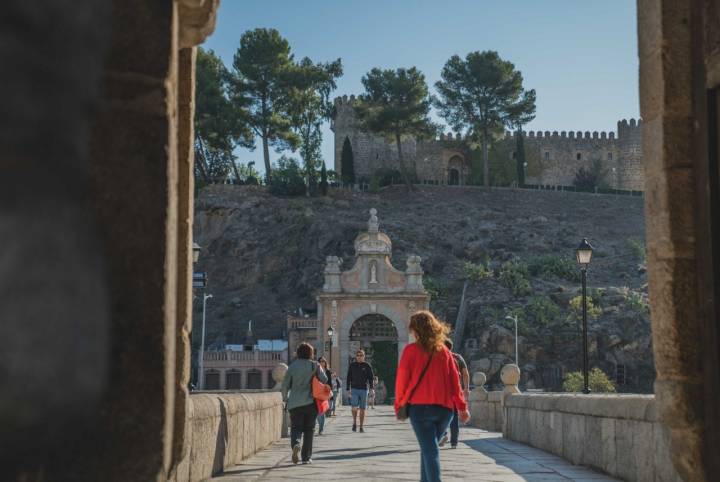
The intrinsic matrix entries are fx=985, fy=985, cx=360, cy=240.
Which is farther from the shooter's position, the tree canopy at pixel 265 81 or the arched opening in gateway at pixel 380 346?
the tree canopy at pixel 265 81

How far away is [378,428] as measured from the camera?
21094mm

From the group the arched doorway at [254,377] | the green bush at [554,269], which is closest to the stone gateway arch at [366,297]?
the arched doorway at [254,377]

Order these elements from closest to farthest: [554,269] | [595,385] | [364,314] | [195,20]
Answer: [195,20] < [595,385] < [364,314] < [554,269]

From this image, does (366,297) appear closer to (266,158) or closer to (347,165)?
(266,158)

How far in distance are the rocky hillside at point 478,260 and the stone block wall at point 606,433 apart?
112ft

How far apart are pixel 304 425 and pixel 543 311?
42127 mm

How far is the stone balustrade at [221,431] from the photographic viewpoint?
842 centimetres

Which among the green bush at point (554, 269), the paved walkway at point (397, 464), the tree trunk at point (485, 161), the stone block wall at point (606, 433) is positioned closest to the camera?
the stone block wall at point (606, 433)

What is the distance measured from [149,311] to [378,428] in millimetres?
17987

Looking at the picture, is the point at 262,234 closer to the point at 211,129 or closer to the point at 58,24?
the point at 211,129

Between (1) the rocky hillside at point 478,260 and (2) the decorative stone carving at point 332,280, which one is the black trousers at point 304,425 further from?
(1) the rocky hillside at point 478,260

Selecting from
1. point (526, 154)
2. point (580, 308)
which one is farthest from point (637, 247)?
point (526, 154)

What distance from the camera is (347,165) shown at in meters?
85.4

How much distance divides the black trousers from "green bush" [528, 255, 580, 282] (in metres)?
49.1
